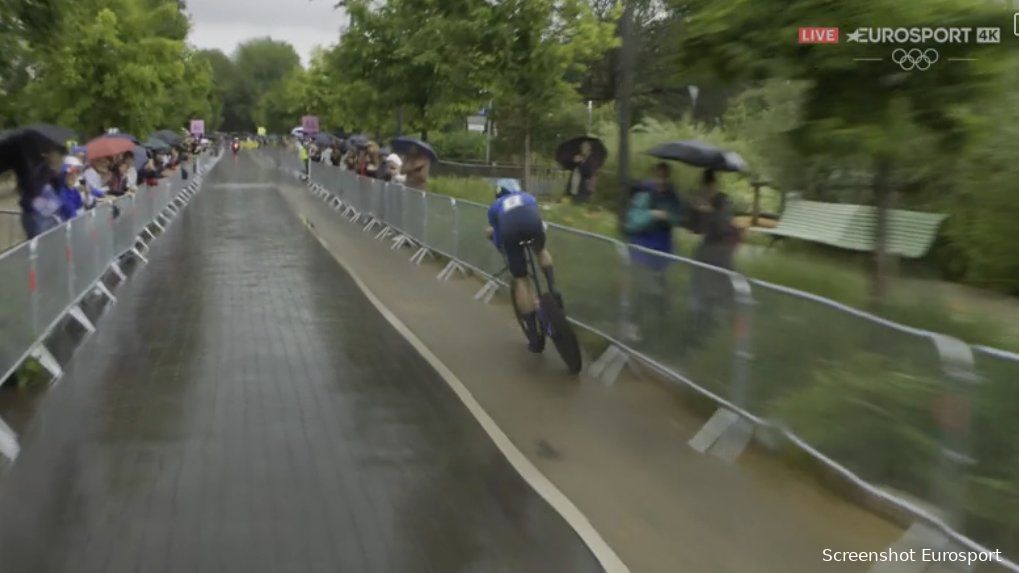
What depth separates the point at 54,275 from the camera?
11906 millimetres

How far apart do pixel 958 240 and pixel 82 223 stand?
11253 millimetres

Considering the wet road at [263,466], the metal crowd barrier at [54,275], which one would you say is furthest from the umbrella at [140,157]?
the wet road at [263,466]

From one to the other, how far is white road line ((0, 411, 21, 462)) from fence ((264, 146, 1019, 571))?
4299mm

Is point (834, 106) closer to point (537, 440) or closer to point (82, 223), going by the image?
point (537, 440)

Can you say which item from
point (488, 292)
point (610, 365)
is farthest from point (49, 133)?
point (610, 365)


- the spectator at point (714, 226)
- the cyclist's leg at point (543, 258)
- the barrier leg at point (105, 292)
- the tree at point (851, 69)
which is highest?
the tree at point (851, 69)

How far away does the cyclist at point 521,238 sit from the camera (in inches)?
440

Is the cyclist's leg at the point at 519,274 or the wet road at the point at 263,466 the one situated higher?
the cyclist's leg at the point at 519,274

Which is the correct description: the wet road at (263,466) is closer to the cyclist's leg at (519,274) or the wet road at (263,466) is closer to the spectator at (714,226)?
the cyclist's leg at (519,274)

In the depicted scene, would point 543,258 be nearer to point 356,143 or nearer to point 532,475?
point 532,475

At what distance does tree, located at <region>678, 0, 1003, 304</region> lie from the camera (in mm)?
7809

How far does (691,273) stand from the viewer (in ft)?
30.6

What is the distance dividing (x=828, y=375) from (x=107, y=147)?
18.7 meters

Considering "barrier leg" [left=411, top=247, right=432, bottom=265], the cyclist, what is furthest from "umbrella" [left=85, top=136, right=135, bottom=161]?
the cyclist
